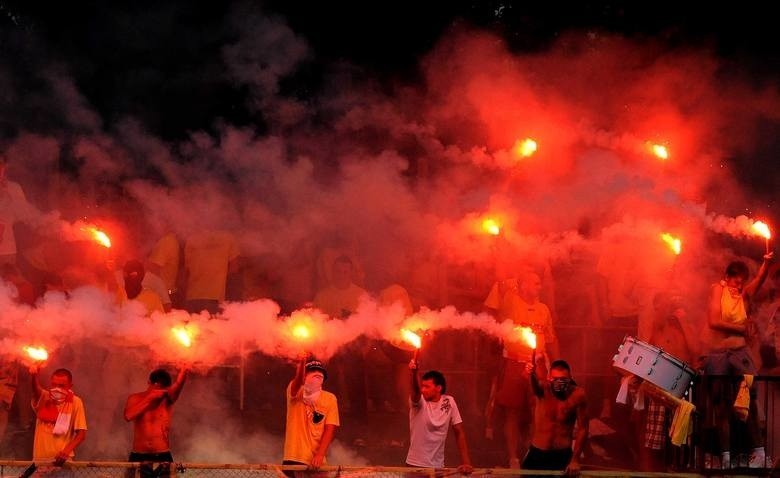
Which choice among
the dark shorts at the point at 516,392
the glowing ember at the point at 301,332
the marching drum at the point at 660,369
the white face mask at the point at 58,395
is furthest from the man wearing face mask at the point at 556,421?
the white face mask at the point at 58,395

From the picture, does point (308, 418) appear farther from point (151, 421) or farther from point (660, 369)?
point (660, 369)

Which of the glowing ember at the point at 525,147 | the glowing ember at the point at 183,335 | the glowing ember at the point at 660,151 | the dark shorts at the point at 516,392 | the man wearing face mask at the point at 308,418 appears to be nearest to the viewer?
the man wearing face mask at the point at 308,418

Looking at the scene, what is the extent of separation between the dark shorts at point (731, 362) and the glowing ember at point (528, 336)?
185cm

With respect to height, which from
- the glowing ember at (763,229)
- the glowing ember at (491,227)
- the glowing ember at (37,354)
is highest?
the glowing ember at (491,227)

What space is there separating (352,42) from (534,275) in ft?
14.1

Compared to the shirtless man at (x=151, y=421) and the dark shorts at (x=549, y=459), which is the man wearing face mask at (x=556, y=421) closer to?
the dark shorts at (x=549, y=459)

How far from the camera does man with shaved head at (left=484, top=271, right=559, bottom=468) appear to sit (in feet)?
36.7

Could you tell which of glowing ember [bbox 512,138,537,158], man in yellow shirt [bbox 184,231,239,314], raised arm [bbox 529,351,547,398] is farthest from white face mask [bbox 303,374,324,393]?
glowing ember [bbox 512,138,537,158]

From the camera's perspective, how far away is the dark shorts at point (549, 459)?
9.59 meters

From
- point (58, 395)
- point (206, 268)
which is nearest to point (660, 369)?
point (206, 268)

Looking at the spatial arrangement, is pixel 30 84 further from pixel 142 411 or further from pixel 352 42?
pixel 142 411

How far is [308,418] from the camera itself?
935 cm

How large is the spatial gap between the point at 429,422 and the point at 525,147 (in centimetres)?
500

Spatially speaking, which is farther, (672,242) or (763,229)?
(672,242)
